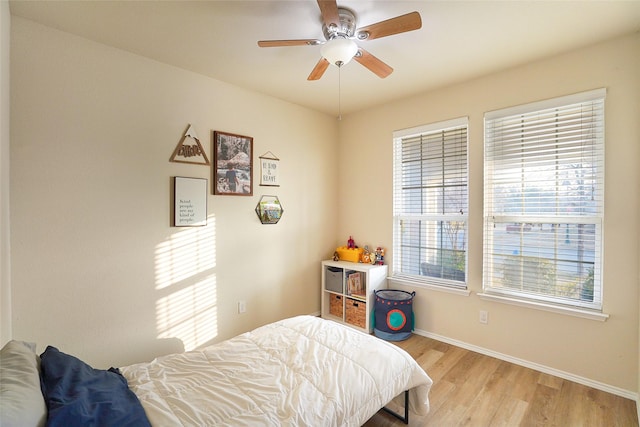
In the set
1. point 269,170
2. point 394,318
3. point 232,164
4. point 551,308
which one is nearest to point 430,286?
point 394,318

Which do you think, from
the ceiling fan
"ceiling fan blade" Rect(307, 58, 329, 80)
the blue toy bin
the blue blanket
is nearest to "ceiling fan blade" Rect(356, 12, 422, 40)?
the ceiling fan

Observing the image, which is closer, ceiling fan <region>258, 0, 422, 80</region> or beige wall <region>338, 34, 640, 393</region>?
ceiling fan <region>258, 0, 422, 80</region>

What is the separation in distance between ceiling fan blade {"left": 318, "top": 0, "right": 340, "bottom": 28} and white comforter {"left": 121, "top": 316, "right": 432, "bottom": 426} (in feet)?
6.19

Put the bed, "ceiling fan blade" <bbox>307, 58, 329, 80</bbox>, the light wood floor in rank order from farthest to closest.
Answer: "ceiling fan blade" <bbox>307, 58, 329, 80</bbox>
the light wood floor
the bed

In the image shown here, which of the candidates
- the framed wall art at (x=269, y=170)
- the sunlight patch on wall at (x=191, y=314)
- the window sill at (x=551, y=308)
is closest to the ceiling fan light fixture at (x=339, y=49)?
the framed wall art at (x=269, y=170)

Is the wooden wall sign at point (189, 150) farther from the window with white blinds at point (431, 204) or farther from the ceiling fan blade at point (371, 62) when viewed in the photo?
the window with white blinds at point (431, 204)

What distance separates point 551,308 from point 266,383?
2.31 metres

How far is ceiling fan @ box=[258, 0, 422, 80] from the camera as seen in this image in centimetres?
157

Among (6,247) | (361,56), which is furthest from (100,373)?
(361,56)

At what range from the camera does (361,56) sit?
196 cm

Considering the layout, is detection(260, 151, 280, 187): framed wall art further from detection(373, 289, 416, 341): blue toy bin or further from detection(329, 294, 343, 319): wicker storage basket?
detection(373, 289, 416, 341): blue toy bin

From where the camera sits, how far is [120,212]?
2.28 m

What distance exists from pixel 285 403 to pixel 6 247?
1.83 metres

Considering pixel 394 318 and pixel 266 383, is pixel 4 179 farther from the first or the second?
pixel 394 318
